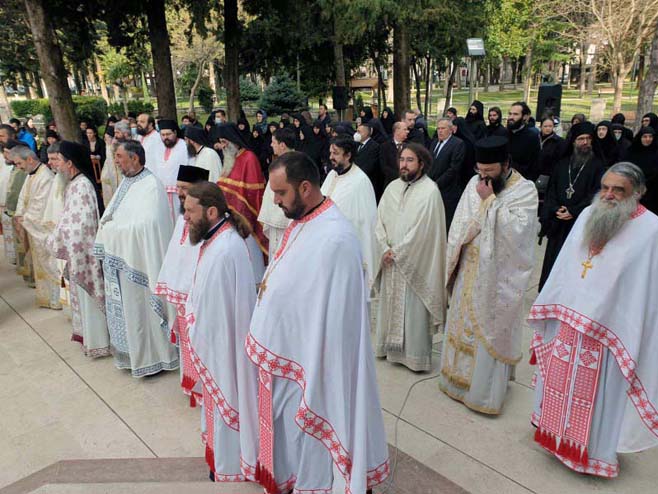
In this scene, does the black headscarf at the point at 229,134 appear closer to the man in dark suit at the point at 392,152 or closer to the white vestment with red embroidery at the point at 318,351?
the man in dark suit at the point at 392,152

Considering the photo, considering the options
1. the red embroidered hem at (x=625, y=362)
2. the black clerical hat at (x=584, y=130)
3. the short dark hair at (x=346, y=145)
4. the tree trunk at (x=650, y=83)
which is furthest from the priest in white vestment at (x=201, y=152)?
the tree trunk at (x=650, y=83)

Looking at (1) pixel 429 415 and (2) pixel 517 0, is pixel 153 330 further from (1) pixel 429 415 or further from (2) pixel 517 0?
(2) pixel 517 0

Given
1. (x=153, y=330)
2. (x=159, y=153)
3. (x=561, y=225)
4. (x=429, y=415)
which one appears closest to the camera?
(x=429, y=415)

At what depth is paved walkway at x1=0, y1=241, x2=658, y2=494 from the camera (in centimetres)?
379

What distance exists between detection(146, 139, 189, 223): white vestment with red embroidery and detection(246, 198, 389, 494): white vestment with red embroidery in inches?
209

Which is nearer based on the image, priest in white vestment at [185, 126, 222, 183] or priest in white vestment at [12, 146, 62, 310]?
priest in white vestment at [12, 146, 62, 310]

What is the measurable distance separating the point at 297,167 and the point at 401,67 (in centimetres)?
1755

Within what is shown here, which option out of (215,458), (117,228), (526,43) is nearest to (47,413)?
(117,228)

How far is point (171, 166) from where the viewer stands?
319 inches

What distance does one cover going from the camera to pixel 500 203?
13.9ft

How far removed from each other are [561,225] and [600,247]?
339 centimetres

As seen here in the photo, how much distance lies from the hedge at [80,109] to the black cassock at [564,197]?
25.6m

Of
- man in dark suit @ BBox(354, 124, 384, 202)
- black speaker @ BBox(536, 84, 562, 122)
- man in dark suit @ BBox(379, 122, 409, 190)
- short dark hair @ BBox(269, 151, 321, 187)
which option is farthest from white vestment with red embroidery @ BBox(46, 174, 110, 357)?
black speaker @ BBox(536, 84, 562, 122)

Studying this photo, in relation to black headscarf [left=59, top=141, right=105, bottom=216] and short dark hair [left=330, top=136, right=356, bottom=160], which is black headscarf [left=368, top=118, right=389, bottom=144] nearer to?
short dark hair [left=330, top=136, right=356, bottom=160]
